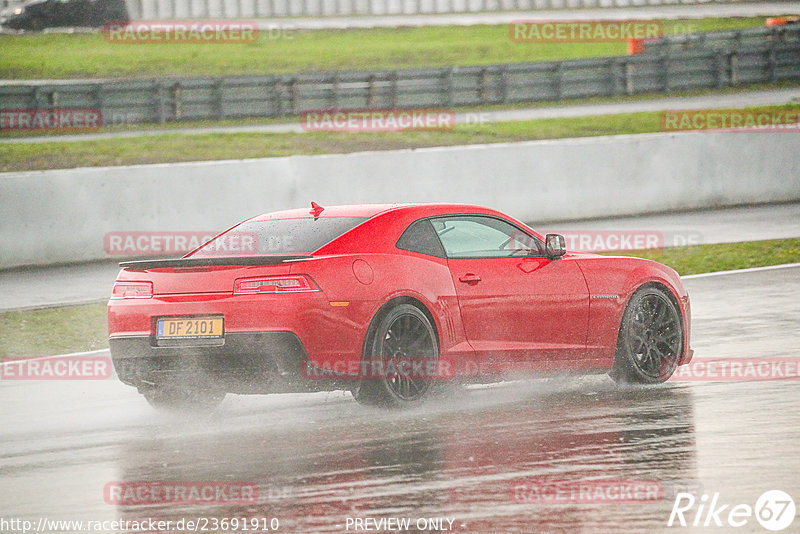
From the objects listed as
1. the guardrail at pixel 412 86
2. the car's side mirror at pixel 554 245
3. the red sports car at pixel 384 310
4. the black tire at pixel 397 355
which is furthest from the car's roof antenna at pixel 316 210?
the guardrail at pixel 412 86

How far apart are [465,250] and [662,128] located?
1824cm

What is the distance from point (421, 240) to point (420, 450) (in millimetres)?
1907

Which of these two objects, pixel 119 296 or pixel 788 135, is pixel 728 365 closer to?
pixel 119 296

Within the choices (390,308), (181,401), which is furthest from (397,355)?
(181,401)

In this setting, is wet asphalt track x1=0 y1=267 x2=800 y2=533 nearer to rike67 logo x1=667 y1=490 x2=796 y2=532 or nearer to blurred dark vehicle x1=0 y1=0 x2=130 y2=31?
rike67 logo x1=667 y1=490 x2=796 y2=532

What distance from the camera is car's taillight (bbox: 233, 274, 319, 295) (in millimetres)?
7953

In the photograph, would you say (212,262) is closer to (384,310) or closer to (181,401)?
(384,310)

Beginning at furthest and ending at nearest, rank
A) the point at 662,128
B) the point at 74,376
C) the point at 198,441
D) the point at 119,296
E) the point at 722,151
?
the point at 662,128 < the point at 722,151 < the point at 74,376 < the point at 119,296 < the point at 198,441

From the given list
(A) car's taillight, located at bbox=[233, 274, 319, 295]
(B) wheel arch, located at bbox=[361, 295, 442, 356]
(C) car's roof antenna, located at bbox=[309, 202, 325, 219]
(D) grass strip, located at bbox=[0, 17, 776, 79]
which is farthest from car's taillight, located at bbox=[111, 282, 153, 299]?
(D) grass strip, located at bbox=[0, 17, 776, 79]

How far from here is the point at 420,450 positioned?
7.21 metres

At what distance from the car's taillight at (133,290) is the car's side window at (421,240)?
1.57 meters

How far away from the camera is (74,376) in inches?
429

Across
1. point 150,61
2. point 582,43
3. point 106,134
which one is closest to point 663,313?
point 106,134

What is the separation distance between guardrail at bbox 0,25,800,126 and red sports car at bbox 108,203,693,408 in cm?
2263
